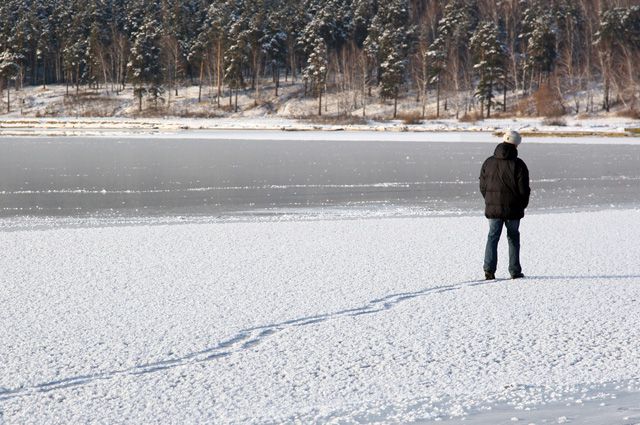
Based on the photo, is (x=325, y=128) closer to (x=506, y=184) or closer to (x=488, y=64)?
(x=488, y=64)

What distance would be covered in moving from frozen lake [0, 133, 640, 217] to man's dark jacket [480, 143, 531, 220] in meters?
6.65

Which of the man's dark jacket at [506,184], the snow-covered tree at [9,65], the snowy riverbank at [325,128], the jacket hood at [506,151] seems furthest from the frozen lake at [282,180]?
the snow-covered tree at [9,65]

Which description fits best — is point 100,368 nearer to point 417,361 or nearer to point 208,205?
point 417,361

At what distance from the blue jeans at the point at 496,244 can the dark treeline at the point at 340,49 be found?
6139 centimetres

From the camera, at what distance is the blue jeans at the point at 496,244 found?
8.16 m

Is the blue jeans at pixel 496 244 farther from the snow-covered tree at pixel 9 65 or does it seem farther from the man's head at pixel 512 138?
the snow-covered tree at pixel 9 65

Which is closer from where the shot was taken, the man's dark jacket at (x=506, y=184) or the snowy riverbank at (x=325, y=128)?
the man's dark jacket at (x=506, y=184)

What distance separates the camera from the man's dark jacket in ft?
26.0

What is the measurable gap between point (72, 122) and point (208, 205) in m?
53.2

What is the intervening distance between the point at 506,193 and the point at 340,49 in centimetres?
9038

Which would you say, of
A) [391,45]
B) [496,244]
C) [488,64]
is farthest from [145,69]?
[496,244]

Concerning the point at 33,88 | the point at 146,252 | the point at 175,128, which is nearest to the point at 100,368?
the point at 146,252

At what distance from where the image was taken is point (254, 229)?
12000 mm

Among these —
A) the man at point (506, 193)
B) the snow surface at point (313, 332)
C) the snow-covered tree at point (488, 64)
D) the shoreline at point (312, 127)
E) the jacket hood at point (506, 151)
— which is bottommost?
the snow surface at point (313, 332)
